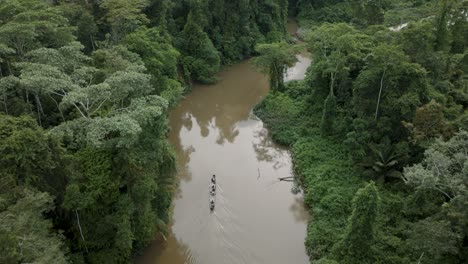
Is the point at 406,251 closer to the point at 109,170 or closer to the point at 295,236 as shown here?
the point at 295,236

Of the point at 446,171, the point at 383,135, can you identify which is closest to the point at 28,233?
the point at 446,171

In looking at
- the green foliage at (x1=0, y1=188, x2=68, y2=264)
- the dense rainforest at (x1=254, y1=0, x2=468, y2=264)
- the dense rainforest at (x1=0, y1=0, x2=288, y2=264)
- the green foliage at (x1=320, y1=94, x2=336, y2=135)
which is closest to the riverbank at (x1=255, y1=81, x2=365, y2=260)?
the dense rainforest at (x1=254, y1=0, x2=468, y2=264)

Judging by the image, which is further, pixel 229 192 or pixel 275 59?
pixel 275 59

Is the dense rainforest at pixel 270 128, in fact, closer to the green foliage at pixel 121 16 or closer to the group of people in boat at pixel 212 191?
the green foliage at pixel 121 16

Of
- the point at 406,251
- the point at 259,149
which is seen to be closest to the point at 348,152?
the point at 259,149

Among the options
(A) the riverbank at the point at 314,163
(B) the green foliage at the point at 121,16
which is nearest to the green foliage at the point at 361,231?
(A) the riverbank at the point at 314,163

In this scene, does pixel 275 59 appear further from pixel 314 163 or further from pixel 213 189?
pixel 213 189
